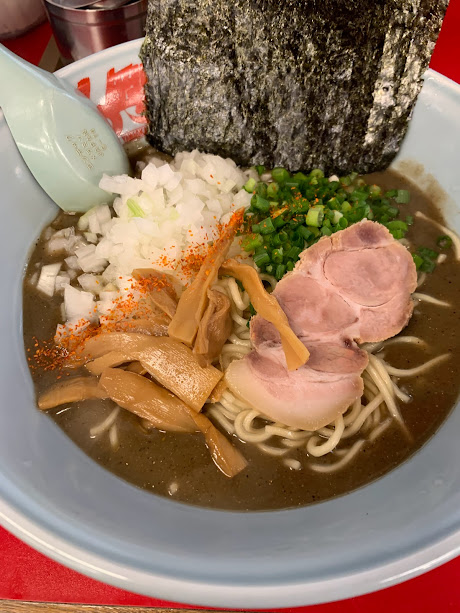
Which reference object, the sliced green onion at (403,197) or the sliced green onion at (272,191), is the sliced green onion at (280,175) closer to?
the sliced green onion at (272,191)

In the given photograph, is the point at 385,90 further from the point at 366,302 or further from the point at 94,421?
the point at 94,421

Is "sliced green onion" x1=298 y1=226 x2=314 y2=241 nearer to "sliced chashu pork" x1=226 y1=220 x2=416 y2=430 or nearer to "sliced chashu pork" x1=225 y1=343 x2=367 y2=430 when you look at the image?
"sliced chashu pork" x1=226 y1=220 x2=416 y2=430

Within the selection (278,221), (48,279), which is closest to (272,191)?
(278,221)

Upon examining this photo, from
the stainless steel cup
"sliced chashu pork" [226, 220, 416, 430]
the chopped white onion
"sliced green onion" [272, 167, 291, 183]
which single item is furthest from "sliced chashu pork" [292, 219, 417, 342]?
the stainless steel cup

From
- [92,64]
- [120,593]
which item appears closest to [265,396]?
[120,593]

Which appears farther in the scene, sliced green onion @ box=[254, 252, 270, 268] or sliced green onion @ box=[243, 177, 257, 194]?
sliced green onion @ box=[243, 177, 257, 194]

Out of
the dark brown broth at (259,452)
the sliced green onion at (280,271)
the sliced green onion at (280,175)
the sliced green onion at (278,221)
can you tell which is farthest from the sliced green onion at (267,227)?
the dark brown broth at (259,452)
